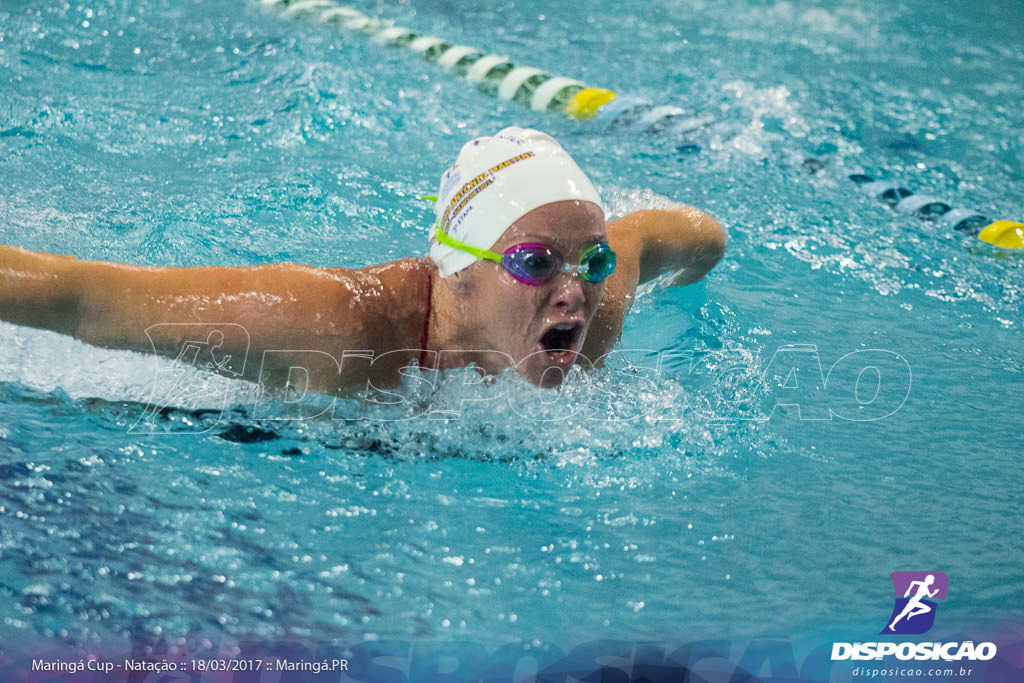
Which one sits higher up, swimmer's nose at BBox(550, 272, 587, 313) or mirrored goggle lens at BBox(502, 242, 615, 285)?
mirrored goggle lens at BBox(502, 242, 615, 285)

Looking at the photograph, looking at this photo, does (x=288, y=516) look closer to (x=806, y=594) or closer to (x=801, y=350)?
(x=806, y=594)

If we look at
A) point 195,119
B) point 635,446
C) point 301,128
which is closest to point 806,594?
point 635,446

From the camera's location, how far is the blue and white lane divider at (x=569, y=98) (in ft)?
14.5

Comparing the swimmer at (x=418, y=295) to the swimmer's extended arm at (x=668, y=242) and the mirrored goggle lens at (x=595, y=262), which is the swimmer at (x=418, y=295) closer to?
the mirrored goggle lens at (x=595, y=262)

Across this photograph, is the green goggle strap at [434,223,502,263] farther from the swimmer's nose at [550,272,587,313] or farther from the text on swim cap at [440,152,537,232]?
the swimmer's nose at [550,272,587,313]

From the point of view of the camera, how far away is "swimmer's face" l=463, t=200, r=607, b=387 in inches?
91.6

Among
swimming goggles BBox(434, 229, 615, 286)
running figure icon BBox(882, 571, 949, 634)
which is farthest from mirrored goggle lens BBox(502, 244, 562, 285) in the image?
running figure icon BBox(882, 571, 949, 634)

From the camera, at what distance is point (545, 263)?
7.56ft

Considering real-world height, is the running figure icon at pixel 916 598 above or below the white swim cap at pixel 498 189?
below

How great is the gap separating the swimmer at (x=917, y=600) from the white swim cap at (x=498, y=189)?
1.23 metres

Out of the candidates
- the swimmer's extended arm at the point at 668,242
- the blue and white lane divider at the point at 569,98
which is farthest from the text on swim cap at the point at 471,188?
the blue and white lane divider at the point at 569,98

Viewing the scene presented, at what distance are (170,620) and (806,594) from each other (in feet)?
4.72

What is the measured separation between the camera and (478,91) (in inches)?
224

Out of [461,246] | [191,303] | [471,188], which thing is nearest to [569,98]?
[471,188]
